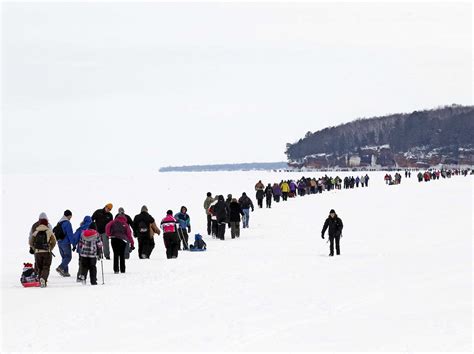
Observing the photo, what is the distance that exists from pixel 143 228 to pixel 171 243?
0.73 meters

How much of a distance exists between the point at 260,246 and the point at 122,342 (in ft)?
38.8

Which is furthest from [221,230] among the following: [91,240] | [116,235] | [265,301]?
[265,301]

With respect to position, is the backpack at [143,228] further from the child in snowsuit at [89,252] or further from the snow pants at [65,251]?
the child in snowsuit at [89,252]

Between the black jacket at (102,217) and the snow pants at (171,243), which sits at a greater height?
the black jacket at (102,217)

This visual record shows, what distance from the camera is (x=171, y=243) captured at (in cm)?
1811

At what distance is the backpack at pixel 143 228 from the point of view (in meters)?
18.0

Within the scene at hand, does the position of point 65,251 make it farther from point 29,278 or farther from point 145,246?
point 145,246

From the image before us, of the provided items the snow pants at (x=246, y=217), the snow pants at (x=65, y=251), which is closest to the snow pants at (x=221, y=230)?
the snow pants at (x=246, y=217)

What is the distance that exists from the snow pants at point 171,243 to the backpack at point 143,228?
1.33ft

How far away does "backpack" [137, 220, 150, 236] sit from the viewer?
709 inches

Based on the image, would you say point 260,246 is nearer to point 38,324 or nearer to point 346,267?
point 346,267

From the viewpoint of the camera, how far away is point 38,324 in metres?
10.1

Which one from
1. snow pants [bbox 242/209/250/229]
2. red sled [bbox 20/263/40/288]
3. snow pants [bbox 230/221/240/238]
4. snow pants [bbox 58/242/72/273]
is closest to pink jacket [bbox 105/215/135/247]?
snow pants [bbox 58/242/72/273]

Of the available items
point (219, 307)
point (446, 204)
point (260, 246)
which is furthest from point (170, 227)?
point (446, 204)
